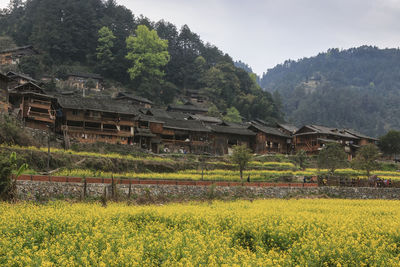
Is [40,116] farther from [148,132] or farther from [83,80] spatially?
[83,80]

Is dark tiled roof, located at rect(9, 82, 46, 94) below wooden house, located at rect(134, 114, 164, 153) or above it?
above

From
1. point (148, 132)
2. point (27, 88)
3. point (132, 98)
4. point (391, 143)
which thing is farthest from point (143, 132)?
point (391, 143)

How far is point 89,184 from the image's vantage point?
28188 millimetres

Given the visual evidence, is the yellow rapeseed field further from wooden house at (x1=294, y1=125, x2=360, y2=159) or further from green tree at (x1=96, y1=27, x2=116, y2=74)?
green tree at (x1=96, y1=27, x2=116, y2=74)

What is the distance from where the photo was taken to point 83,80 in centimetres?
8138

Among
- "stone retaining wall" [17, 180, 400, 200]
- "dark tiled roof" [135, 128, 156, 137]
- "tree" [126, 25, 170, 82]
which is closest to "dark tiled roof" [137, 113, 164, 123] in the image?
"dark tiled roof" [135, 128, 156, 137]

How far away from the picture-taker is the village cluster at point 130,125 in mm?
47781

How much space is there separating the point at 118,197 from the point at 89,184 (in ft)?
8.25

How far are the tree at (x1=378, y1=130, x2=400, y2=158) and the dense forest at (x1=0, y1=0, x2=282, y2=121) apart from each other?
31.2m

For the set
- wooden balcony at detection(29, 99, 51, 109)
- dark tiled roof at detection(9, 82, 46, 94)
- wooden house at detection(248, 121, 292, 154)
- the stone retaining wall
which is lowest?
the stone retaining wall

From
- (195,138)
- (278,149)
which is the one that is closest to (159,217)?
(195,138)

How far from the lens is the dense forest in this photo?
3455 inches

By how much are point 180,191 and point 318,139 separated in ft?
141

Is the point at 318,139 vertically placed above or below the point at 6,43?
below
